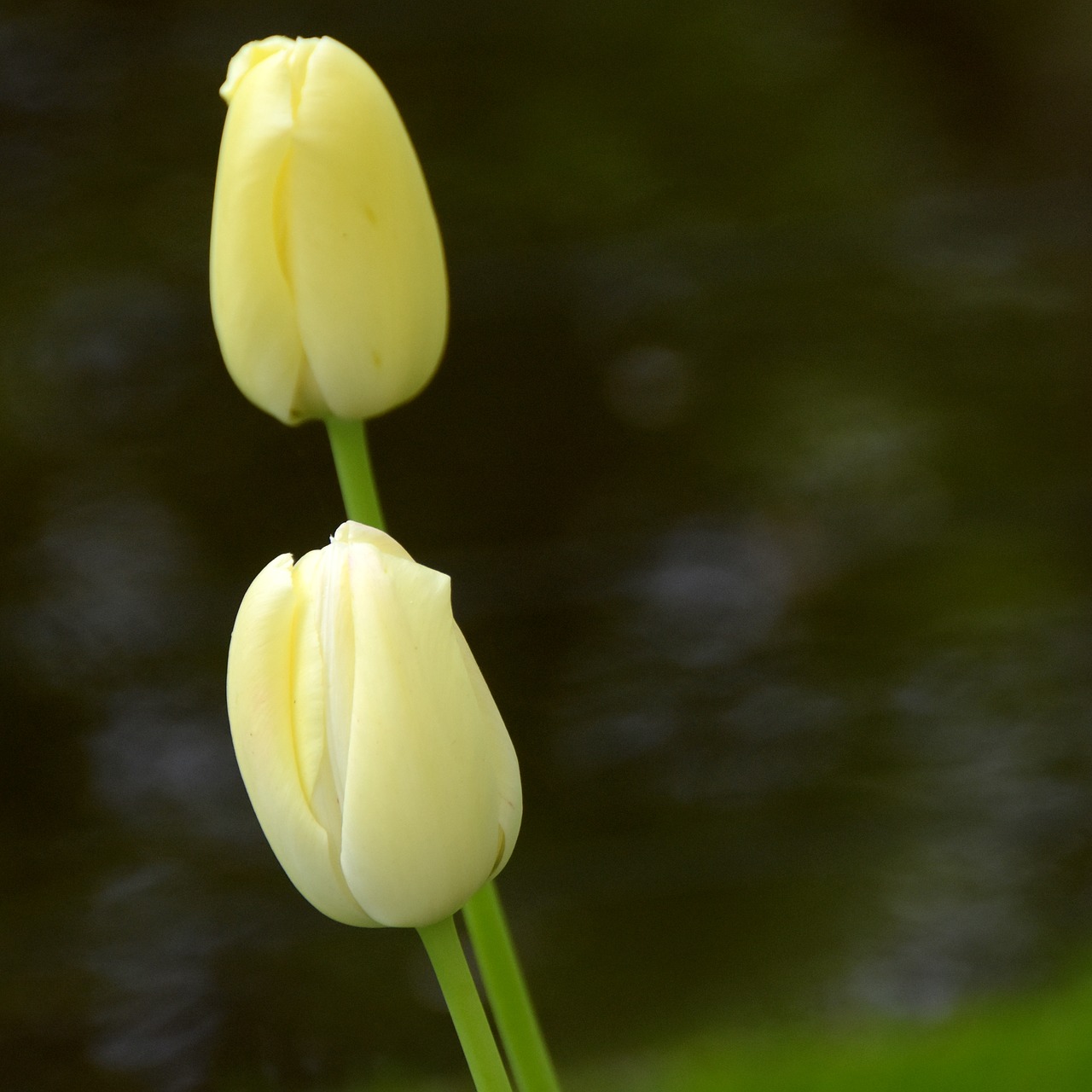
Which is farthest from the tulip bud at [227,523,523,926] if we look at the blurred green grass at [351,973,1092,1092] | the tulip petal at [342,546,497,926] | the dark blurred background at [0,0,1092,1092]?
the dark blurred background at [0,0,1092,1092]

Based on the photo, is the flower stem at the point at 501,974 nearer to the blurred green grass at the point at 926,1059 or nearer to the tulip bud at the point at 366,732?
the tulip bud at the point at 366,732

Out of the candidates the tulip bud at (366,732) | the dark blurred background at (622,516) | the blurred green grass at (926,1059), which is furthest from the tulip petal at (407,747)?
the dark blurred background at (622,516)

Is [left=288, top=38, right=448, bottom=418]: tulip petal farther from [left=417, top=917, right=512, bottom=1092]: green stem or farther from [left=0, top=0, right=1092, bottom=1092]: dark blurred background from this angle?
[left=0, top=0, right=1092, bottom=1092]: dark blurred background

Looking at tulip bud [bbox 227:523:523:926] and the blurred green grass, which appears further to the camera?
the blurred green grass

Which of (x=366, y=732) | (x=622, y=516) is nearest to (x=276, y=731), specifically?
(x=366, y=732)

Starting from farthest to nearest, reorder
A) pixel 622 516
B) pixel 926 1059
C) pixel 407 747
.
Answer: pixel 622 516 < pixel 926 1059 < pixel 407 747

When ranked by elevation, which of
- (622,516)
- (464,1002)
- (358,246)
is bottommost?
(464,1002)

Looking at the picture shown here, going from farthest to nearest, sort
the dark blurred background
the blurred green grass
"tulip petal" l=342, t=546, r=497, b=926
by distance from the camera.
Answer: the dark blurred background, the blurred green grass, "tulip petal" l=342, t=546, r=497, b=926

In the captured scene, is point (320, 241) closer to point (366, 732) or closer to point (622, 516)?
point (366, 732)

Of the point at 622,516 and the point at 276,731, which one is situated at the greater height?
the point at 622,516
